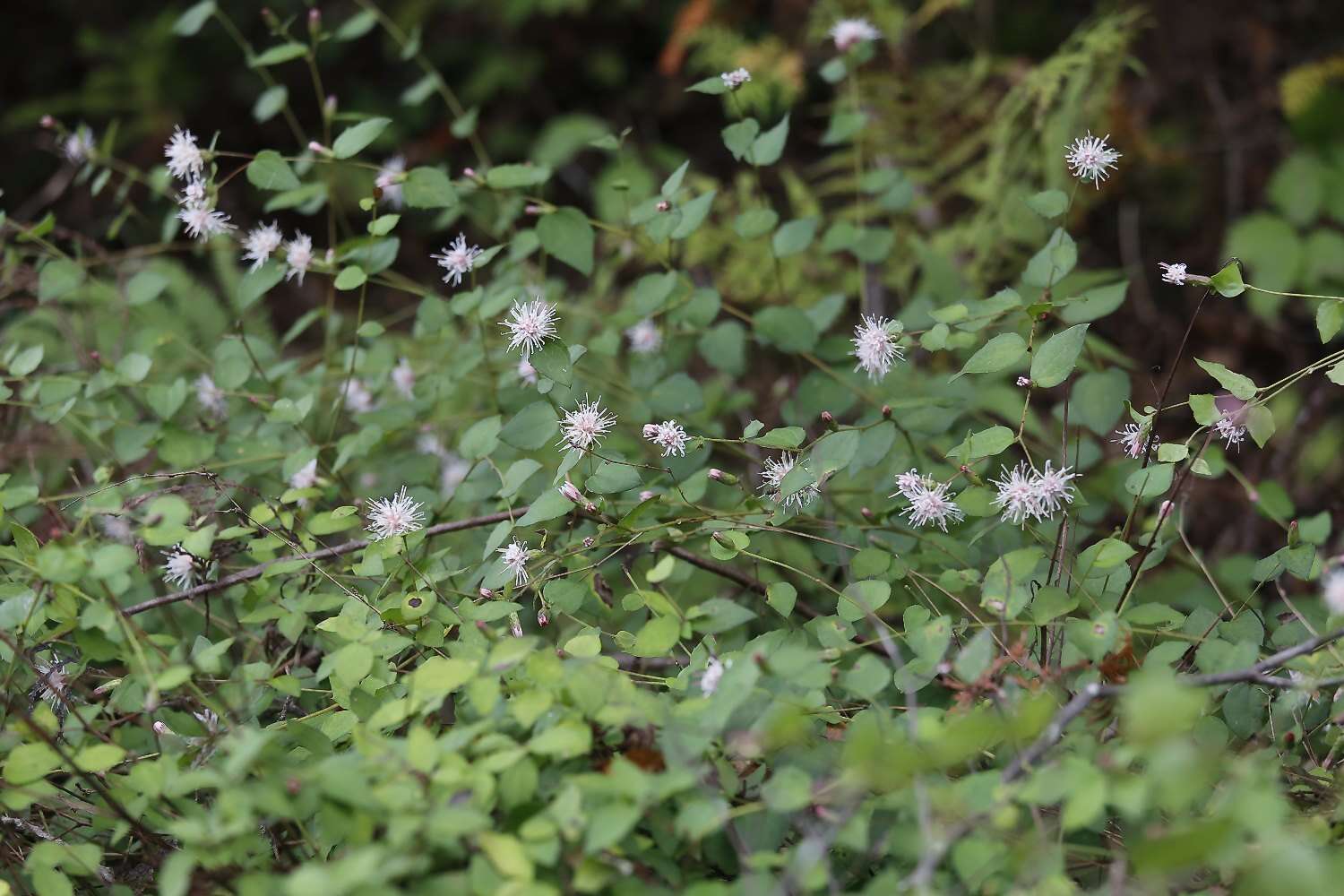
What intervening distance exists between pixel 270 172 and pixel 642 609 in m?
0.77

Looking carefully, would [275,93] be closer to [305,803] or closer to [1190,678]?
[305,803]

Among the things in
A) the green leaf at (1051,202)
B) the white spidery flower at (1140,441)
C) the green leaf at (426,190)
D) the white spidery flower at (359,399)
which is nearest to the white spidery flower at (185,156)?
the green leaf at (426,190)

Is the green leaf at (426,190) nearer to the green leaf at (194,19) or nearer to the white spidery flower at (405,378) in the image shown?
the white spidery flower at (405,378)

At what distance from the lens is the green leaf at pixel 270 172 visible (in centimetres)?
143

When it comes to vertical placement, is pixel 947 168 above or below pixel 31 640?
below

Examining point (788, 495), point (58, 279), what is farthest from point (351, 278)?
point (788, 495)

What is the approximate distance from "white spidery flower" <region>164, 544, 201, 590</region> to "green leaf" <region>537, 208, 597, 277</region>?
612mm

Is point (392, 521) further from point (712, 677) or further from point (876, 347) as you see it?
point (876, 347)

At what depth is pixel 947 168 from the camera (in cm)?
269

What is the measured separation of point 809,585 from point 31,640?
939 mm

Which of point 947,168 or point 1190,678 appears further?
point 947,168

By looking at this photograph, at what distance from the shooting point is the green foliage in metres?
0.85

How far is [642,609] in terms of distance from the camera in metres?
1.39

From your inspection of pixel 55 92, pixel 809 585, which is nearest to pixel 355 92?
pixel 55 92
